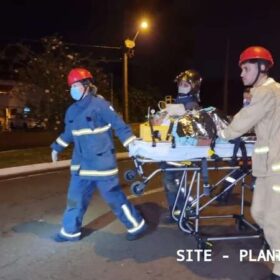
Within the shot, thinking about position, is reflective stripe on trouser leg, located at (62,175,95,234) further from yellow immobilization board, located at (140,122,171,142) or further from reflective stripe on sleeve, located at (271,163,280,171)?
reflective stripe on sleeve, located at (271,163,280,171)

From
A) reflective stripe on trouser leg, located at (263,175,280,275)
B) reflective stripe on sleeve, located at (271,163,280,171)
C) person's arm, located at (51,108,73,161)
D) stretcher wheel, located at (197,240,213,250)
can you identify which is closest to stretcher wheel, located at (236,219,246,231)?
stretcher wheel, located at (197,240,213,250)

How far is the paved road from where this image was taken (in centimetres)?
479

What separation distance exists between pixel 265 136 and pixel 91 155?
6.56ft

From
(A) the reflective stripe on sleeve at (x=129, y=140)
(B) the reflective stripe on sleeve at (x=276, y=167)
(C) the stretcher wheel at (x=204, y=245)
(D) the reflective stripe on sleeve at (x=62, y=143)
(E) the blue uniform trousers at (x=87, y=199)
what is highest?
(A) the reflective stripe on sleeve at (x=129, y=140)

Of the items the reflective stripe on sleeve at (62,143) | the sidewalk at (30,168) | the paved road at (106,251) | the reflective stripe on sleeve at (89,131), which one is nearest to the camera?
the paved road at (106,251)

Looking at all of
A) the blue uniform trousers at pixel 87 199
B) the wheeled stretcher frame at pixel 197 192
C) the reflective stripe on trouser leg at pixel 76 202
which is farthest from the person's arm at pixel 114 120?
the reflective stripe on trouser leg at pixel 76 202

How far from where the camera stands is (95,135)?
5527 mm

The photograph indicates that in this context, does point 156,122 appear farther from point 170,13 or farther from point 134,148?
point 170,13

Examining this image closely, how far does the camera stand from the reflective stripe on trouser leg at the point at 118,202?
221 inches

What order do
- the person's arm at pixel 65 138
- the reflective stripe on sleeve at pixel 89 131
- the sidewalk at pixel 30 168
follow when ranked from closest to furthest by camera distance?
the reflective stripe on sleeve at pixel 89 131, the person's arm at pixel 65 138, the sidewalk at pixel 30 168

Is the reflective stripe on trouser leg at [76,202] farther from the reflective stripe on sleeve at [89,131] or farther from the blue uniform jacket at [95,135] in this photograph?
the reflective stripe on sleeve at [89,131]

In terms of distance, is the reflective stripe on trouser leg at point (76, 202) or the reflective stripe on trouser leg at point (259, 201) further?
the reflective stripe on trouser leg at point (76, 202)

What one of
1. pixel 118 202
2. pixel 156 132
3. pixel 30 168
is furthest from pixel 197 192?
pixel 30 168

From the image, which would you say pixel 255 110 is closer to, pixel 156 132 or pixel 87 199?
pixel 156 132
